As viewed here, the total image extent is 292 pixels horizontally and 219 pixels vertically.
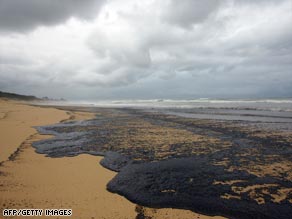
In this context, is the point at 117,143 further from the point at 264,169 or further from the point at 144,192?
the point at 264,169

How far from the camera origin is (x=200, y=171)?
7.15m

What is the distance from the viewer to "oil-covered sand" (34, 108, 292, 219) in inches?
199

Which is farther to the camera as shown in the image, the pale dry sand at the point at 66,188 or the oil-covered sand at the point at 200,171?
the oil-covered sand at the point at 200,171

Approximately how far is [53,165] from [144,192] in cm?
377

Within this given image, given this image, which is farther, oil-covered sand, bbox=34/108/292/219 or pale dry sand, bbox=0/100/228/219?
oil-covered sand, bbox=34/108/292/219

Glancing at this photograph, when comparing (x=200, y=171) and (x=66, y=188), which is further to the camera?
(x=200, y=171)

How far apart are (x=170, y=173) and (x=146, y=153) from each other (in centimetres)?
239

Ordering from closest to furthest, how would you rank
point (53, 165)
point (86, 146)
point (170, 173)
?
point (170, 173) < point (53, 165) < point (86, 146)

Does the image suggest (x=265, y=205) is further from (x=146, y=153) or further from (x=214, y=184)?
(x=146, y=153)

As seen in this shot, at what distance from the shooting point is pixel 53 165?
762 cm

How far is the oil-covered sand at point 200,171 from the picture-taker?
5066 mm

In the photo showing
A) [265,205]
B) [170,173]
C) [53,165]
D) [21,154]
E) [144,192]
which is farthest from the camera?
[21,154]

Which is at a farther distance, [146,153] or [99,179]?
[146,153]

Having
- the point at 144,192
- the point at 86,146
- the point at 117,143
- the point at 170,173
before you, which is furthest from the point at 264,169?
the point at 86,146
